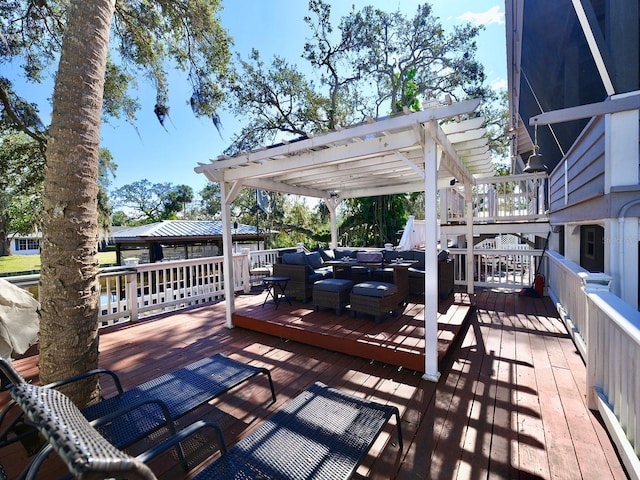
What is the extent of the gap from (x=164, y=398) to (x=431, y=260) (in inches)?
111

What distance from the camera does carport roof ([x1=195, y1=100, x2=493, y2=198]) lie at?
10.3ft

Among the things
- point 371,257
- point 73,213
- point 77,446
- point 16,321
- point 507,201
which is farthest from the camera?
point 507,201

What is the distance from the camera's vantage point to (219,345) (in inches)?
167

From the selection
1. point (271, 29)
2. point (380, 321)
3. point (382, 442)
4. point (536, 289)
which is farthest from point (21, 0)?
point (536, 289)

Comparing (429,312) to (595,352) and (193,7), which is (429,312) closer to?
(595,352)

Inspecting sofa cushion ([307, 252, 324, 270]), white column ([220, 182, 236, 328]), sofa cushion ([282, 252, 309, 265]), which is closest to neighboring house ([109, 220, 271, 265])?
sofa cushion ([307, 252, 324, 270])

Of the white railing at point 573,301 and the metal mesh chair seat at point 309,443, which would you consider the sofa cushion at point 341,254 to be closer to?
the white railing at point 573,301

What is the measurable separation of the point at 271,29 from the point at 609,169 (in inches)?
497

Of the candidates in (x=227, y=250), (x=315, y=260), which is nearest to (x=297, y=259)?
(x=315, y=260)

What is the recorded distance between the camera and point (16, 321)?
3.15 m

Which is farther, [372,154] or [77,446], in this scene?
[372,154]

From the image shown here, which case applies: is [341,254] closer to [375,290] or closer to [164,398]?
[375,290]

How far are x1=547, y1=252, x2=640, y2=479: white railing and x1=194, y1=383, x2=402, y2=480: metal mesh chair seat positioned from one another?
4.90 feet

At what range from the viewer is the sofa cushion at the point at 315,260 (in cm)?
640
